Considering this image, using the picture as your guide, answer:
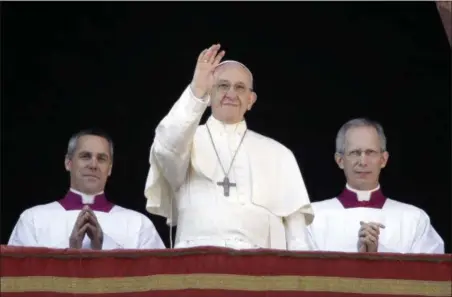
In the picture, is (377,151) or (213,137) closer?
(213,137)

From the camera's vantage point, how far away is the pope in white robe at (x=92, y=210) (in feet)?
29.9

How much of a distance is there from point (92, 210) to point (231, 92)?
119 centimetres

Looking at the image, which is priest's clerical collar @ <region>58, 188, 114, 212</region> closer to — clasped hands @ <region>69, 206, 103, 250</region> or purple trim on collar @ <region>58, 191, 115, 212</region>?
purple trim on collar @ <region>58, 191, 115, 212</region>

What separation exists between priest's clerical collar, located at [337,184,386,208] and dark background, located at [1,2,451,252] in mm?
1419

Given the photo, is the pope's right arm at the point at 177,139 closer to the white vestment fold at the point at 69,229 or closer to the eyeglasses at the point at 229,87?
the eyeglasses at the point at 229,87

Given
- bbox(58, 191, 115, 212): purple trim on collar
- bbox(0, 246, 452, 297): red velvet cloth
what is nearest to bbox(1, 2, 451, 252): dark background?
bbox(58, 191, 115, 212): purple trim on collar

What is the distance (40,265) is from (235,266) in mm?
737

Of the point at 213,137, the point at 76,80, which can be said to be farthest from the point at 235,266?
the point at 76,80

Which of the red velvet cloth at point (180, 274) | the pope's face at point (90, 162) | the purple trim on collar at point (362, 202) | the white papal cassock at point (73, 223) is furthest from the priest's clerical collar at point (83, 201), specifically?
the red velvet cloth at point (180, 274)

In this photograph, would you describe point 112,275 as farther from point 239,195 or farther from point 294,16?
point 294,16

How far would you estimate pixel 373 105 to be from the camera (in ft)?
35.8

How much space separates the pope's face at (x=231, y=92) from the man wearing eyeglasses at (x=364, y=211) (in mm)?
889

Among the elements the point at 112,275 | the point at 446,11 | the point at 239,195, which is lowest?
the point at 112,275

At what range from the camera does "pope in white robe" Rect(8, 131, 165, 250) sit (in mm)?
9117
